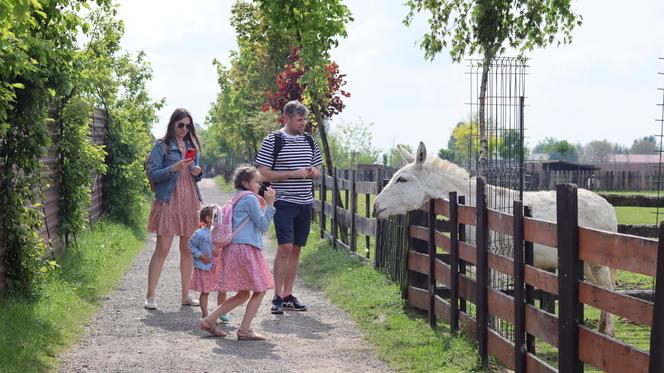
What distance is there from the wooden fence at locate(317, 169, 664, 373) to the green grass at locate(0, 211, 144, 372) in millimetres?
3175

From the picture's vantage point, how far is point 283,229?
9117 mm

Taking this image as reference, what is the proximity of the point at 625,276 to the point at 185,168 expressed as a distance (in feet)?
22.1

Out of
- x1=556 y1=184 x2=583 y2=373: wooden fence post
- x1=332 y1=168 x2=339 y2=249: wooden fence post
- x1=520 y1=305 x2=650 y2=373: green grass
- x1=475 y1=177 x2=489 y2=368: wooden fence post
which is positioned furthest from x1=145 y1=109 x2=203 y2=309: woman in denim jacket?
x1=332 y1=168 x2=339 y2=249: wooden fence post

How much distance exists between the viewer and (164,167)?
9148 mm

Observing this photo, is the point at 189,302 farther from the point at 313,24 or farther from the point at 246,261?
the point at 313,24

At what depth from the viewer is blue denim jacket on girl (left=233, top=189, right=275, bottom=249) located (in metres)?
7.70

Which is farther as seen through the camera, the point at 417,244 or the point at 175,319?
the point at 417,244

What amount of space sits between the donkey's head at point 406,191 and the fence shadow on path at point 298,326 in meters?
1.32

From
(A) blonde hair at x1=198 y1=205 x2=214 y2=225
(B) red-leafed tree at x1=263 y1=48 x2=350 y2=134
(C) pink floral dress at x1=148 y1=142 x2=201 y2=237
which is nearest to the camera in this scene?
(A) blonde hair at x1=198 y1=205 x2=214 y2=225

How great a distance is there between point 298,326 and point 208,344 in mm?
1265

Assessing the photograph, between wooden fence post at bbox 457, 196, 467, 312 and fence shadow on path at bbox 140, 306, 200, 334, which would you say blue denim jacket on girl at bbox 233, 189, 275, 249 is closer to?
fence shadow on path at bbox 140, 306, 200, 334

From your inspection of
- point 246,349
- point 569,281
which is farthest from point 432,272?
point 569,281

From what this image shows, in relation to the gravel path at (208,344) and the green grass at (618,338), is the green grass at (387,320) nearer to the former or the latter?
the gravel path at (208,344)

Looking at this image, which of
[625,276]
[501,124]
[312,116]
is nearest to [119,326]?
[501,124]
